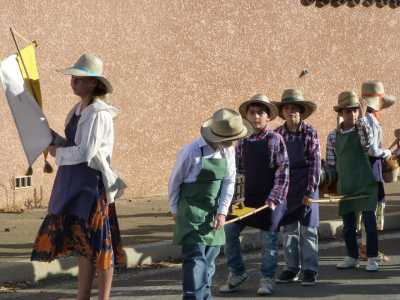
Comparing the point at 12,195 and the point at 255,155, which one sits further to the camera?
the point at 12,195

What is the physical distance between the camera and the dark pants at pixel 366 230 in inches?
388

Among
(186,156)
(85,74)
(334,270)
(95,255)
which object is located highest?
(85,74)

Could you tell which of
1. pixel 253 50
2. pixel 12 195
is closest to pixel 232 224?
pixel 12 195

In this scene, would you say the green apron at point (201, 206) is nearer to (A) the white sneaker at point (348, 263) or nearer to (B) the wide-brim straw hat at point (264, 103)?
(B) the wide-brim straw hat at point (264, 103)

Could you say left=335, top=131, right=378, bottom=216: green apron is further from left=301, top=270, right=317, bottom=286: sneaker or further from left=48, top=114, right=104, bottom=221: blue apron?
left=48, top=114, right=104, bottom=221: blue apron

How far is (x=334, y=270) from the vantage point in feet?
32.6

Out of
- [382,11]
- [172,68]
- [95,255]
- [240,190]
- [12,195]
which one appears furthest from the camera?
[382,11]

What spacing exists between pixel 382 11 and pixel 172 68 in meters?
5.18

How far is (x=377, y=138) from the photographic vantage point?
32.0ft

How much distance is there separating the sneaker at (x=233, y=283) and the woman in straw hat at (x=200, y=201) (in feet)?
4.20

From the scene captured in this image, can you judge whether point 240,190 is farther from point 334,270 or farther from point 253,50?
point 253,50

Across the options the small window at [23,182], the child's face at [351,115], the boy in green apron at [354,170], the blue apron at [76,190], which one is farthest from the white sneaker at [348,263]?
the small window at [23,182]

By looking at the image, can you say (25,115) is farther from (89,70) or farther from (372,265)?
(372,265)

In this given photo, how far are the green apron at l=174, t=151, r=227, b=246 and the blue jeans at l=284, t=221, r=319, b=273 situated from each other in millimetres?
1852
